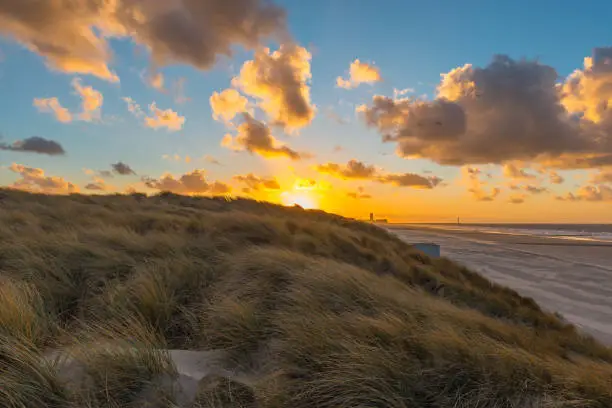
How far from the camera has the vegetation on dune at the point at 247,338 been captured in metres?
2.72

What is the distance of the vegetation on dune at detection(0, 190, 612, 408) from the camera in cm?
272

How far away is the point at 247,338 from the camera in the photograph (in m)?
3.65

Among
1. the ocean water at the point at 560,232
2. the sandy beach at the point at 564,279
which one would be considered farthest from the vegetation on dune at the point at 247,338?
the ocean water at the point at 560,232

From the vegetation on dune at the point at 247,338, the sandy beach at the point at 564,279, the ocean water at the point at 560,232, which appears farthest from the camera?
the ocean water at the point at 560,232

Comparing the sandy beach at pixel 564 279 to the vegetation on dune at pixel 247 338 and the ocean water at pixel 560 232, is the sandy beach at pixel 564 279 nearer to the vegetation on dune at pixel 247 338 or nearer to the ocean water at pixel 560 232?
the vegetation on dune at pixel 247 338

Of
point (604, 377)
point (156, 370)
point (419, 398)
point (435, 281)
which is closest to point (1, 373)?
point (156, 370)

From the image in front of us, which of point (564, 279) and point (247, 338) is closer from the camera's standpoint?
point (247, 338)

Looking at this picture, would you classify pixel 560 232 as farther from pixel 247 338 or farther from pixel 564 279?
pixel 247 338

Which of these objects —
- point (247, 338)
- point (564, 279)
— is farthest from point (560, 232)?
point (247, 338)

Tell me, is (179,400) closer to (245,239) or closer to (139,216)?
(245,239)

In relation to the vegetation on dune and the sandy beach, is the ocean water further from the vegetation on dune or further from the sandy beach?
the vegetation on dune

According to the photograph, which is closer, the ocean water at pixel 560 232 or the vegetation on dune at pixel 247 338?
the vegetation on dune at pixel 247 338

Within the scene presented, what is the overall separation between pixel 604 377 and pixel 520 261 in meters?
18.9

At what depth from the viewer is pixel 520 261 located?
20344mm
